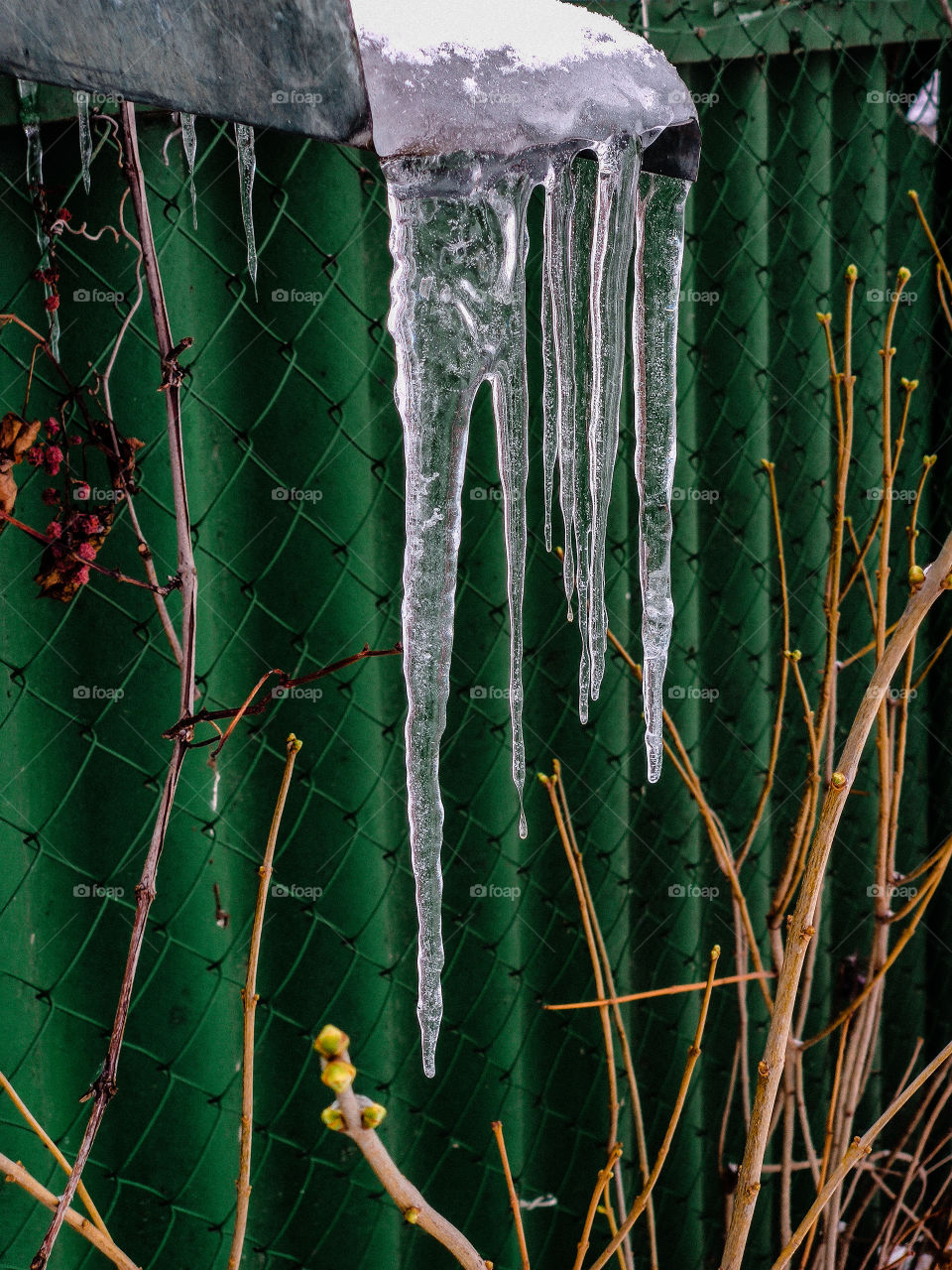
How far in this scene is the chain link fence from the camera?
1.92 m

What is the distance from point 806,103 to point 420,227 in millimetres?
2238

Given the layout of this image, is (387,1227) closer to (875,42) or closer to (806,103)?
(806,103)

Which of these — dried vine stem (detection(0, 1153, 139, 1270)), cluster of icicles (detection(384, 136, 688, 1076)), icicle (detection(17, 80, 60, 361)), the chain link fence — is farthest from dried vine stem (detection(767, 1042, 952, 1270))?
icicle (detection(17, 80, 60, 361))

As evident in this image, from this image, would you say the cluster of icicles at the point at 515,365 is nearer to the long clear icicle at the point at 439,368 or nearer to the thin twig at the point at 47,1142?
the long clear icicle at the point at 439,368

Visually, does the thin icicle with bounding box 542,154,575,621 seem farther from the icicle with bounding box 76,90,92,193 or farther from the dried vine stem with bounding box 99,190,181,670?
the dried vine stem with bounding box 99,190,181,670

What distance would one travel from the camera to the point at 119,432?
6.12 feet

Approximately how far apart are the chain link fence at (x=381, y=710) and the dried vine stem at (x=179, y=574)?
0.44 ft

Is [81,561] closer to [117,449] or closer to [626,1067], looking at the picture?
[117,449]

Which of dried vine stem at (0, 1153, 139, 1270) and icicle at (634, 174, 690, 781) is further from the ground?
icicle at (634, 174, 690, 781)

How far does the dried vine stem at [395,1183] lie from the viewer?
2.16 feet

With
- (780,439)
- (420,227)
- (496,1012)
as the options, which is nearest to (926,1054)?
(496,1012)

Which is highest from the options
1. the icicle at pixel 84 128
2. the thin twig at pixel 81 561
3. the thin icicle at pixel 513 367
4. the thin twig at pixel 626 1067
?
the icicle at pixel 84 128

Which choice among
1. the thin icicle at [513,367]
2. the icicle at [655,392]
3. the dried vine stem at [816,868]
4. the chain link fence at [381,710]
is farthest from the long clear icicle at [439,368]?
the chain link fence at [381,710]

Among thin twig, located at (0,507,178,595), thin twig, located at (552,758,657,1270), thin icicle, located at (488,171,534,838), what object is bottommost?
thin twig, located at (552,758,657,1270)
